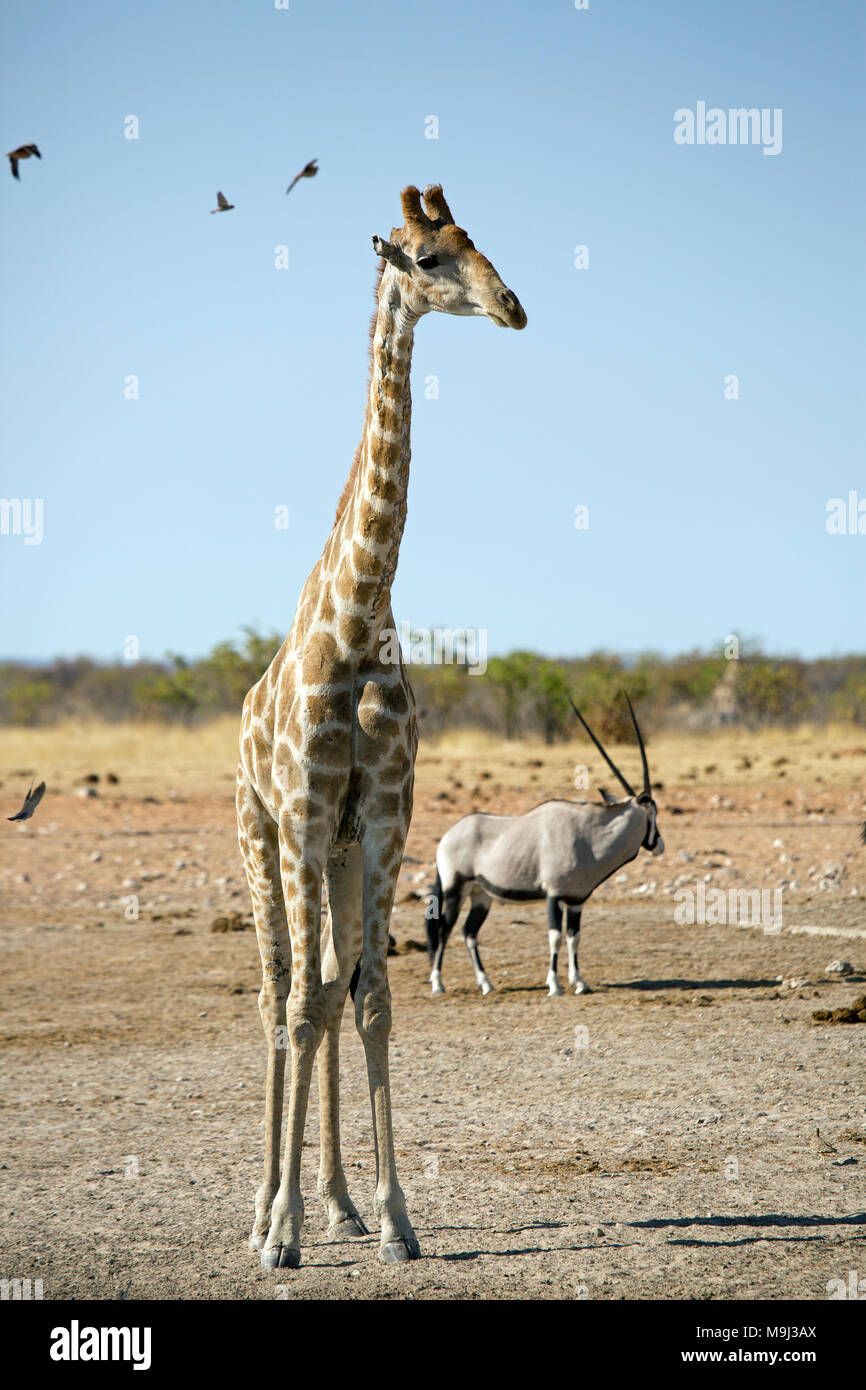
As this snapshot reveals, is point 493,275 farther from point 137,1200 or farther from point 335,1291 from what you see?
point 137,1200

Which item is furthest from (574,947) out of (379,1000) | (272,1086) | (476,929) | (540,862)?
(379,1000)

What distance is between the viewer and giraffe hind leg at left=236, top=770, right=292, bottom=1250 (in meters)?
6.04

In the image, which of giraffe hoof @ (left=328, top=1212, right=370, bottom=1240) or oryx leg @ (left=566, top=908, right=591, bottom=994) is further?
oryx leg @ (left=566, top=908, right=591, bottom=994)

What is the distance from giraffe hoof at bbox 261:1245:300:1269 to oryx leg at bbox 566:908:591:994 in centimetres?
559

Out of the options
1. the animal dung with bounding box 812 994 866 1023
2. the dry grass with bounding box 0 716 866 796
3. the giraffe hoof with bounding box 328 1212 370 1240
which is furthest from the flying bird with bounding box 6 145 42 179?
the dry grass with bounding box 0 716 866 796

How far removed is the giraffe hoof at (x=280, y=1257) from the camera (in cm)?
555

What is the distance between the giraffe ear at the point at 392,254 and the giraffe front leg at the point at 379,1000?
90.6 inches

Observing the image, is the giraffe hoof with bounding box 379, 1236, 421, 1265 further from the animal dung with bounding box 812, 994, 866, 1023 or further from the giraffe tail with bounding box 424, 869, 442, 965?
the giraffe tail with bounding box 424, 869, 442, 965

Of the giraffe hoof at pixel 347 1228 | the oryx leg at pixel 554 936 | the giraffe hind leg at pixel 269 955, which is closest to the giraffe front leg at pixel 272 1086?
the giraffe hind leg at pixel 269 955

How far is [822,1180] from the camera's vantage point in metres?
6.49

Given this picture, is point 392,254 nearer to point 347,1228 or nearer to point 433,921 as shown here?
point 347,1228

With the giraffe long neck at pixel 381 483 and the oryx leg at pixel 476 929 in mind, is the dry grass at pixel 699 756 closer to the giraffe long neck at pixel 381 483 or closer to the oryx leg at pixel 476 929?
the oryx leg at pixel 476 929

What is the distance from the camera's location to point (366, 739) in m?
5.74
